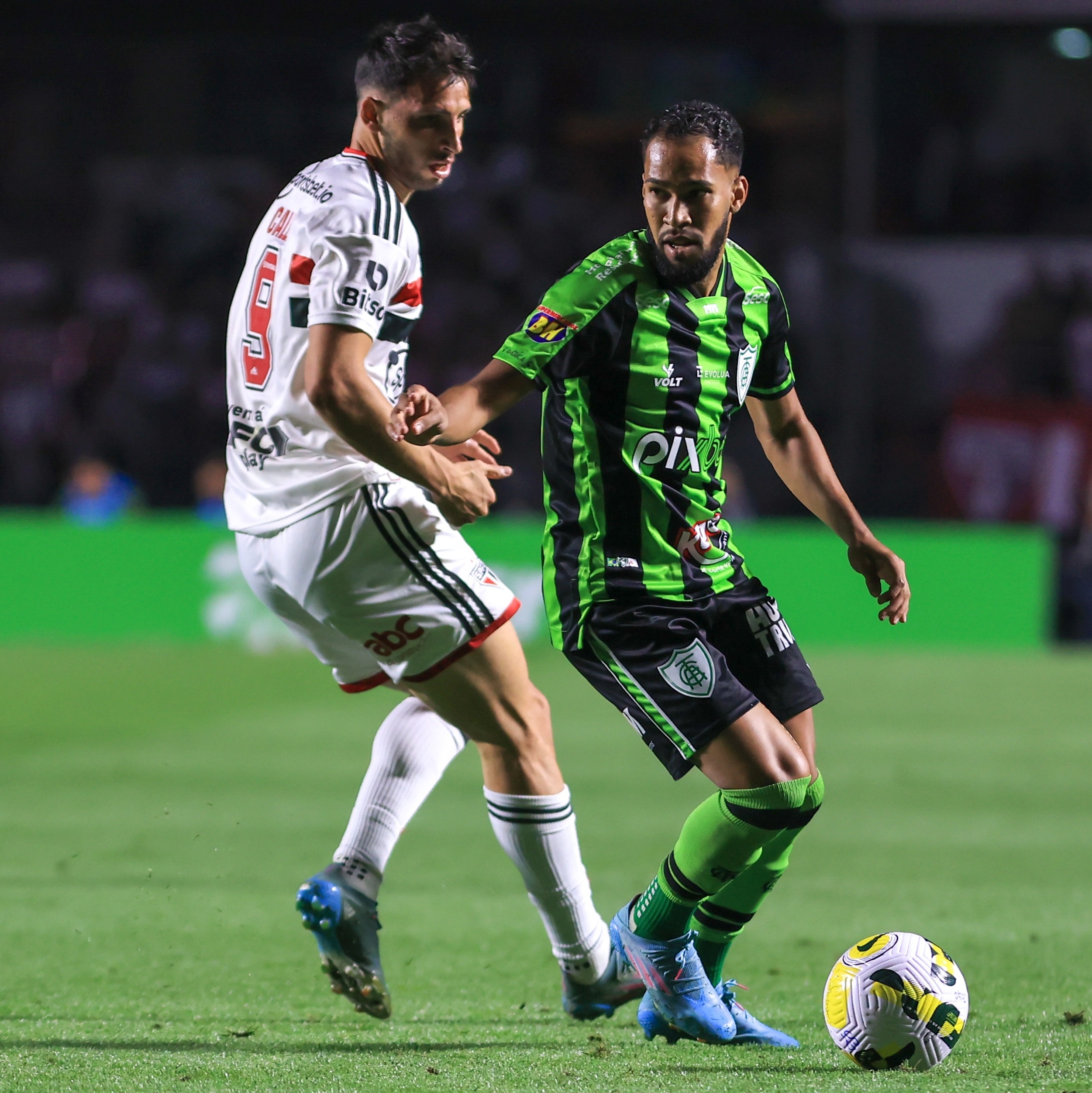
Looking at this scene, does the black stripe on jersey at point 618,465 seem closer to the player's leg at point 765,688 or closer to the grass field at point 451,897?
the player's leg at point 765,688

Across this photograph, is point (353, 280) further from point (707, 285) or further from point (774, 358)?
point (774, 358)

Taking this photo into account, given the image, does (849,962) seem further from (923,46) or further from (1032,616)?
(923,46)

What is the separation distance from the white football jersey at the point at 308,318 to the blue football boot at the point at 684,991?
3.92 ft

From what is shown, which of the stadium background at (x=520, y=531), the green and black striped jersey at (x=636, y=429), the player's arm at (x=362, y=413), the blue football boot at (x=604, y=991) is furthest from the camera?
the stadium background at (x=520, y=531)

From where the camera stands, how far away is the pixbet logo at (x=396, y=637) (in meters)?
3.66

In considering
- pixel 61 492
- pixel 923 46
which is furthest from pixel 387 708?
pixel 923 46

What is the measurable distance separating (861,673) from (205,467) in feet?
24.3

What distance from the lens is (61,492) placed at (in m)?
19.0

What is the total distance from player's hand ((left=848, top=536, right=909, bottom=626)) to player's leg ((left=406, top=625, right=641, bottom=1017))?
0.80 m

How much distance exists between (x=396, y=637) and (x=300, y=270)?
0.81 m

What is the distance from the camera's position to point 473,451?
3.69m

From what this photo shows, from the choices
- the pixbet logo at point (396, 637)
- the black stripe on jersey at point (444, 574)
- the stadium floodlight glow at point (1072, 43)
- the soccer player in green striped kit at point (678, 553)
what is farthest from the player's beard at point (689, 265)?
the stadium floodlight glow at point (1072, 43)

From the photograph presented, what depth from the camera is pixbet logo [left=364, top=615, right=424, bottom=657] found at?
366 cm

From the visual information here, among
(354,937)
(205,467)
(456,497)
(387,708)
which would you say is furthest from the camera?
(205,467)
